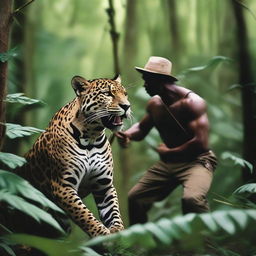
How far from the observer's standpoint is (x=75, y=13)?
18688mm

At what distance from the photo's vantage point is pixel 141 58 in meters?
20.6

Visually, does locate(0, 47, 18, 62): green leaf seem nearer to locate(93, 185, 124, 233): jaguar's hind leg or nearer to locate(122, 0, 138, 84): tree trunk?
locate(93, 185, 124, 233): jaguar's hind leg

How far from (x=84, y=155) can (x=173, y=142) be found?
3.74 ft

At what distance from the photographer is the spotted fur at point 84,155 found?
20.9ft

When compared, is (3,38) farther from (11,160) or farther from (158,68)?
(158,68)

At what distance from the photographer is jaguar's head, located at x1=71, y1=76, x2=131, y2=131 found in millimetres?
6348

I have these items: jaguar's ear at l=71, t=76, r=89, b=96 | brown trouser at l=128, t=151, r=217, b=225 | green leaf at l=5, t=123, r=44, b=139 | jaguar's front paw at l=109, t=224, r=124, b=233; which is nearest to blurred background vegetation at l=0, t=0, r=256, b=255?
brown trouser at l=128, t=151, r=217, b=225

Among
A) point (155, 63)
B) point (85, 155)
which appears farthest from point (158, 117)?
point (85, 155)

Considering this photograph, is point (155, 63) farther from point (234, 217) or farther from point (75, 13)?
point (75, 13)

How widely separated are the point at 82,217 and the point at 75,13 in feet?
42.7

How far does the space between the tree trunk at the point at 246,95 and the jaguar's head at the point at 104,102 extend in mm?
2149

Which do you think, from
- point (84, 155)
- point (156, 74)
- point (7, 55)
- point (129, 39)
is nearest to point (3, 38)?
point (7, 55)

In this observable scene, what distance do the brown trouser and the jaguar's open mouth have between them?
1.04 m

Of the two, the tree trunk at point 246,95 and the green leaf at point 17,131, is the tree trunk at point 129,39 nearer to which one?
the tree trunk at point 246,95
